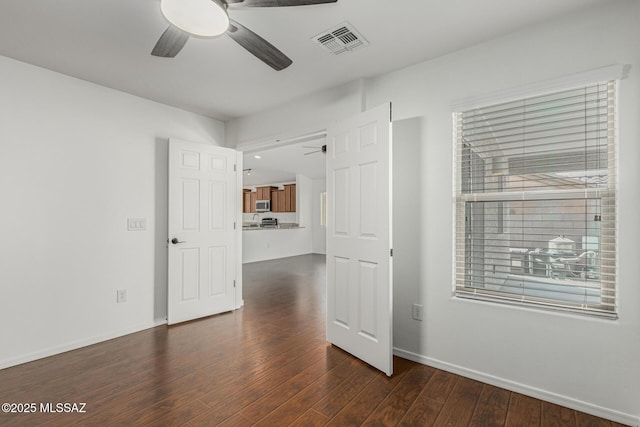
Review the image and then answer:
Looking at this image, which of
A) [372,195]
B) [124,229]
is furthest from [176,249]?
[372,195]

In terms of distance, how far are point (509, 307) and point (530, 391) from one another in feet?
1.82

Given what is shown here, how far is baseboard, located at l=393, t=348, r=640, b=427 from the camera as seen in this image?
6.09ft

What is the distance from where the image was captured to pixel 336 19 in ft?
6.70

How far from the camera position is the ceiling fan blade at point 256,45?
1.74 m

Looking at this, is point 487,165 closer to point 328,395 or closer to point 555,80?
point 555,80

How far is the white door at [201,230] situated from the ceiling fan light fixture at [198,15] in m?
2.09

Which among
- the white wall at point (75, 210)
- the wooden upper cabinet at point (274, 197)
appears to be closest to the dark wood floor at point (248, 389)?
the white wall at point (75, 210)

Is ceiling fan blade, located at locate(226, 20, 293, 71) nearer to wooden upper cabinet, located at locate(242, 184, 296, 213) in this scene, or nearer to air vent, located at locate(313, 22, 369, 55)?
air vent, located at locate(313, 22, 369, 55)

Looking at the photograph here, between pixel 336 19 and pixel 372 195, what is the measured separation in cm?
128

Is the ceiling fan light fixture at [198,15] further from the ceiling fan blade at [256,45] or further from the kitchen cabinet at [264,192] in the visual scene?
the kitchen cabinet at [264,192]

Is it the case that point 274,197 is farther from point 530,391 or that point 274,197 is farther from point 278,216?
point 530,391

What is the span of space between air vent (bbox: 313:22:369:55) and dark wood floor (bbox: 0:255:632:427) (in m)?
2.50

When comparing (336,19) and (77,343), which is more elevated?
(336,19)

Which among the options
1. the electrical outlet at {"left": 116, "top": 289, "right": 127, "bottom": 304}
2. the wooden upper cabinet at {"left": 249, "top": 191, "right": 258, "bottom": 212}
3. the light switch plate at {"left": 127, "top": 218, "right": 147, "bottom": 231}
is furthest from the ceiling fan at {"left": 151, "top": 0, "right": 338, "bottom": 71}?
the wooden upper cabinet at {"left": 249, "top": 191, "right": 258, "bottom": 212}
